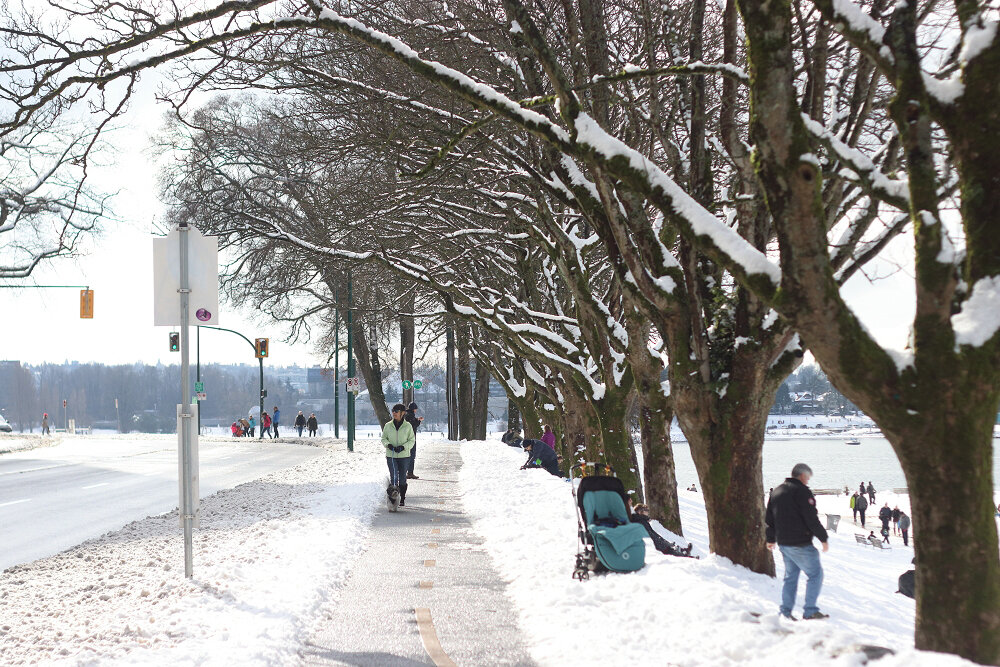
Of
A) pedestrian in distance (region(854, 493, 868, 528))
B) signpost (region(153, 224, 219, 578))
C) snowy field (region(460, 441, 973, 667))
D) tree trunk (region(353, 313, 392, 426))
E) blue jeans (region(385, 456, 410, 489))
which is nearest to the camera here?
snowy field (region(460, 441, 973, 667))

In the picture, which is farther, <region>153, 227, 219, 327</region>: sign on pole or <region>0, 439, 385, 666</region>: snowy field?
<region>153, 227, 219, 327</region>: sign on pole

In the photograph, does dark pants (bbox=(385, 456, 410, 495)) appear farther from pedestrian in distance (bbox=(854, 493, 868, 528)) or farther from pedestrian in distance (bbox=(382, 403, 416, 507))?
pedestrian in distance (bbox=(854, 493, 868, 528))

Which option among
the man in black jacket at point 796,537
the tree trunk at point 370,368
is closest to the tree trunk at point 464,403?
the tree trunk at point 370,368

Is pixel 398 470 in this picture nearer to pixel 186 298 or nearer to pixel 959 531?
pixel 186 298

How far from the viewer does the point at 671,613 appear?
272 inches

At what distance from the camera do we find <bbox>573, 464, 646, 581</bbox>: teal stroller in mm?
8695

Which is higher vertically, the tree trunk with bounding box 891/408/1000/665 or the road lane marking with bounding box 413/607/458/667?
the tree trunk with bounding box 891/408/1000/665

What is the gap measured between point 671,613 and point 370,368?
4220 cm

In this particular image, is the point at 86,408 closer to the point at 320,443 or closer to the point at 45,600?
the point at 320,443

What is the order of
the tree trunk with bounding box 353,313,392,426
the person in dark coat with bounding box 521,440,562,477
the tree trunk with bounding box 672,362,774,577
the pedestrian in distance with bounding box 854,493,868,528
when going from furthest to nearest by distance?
the pedestrian in distance with bounding box 854,493,868,528 < the tree trunk with bounding box 353,313,392,426 < the person in dark coat with bounding box 521,440,562,477 < the tree trunk with bounding box 672,362,774,577

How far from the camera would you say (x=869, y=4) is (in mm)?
10047

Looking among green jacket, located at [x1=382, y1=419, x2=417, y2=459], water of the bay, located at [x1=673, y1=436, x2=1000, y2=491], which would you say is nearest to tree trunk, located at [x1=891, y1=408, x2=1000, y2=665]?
green jacket, located at [x1=382, y1=419, x2=417, y2=459]

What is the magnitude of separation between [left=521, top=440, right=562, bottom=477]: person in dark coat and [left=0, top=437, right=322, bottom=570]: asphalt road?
266 inches

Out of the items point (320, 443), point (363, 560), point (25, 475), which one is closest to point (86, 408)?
point (320, 443)
